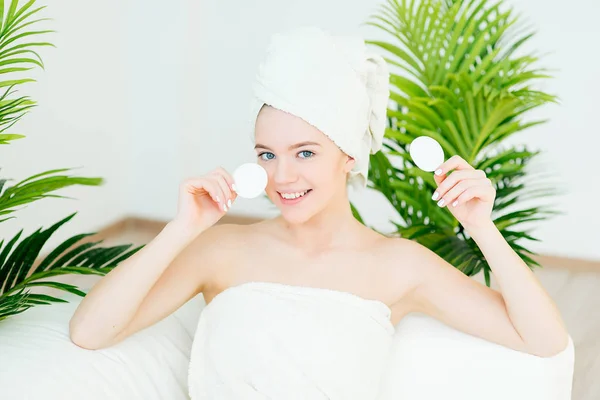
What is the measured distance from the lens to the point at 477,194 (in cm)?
164

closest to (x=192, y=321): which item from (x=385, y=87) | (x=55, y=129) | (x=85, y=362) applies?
(x=85, y=362)

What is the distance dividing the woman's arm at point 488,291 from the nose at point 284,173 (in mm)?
304

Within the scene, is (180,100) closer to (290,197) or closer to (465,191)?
(290,197)

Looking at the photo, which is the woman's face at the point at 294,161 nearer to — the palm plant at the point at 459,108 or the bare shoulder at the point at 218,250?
the bare shoulder at the point at 218,250

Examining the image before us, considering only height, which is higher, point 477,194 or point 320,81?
point 320,81

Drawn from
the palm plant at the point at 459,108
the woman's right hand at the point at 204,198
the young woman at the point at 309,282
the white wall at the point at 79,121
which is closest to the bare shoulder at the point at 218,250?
the young woman at the point at 309,282

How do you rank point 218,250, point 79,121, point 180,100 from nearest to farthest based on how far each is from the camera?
point 218,250
point 79,121
point 180,100

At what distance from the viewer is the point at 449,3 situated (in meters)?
2.52

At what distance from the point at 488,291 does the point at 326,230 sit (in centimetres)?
Answer: 39

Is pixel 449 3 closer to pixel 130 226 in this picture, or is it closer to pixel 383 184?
pixel 383 184

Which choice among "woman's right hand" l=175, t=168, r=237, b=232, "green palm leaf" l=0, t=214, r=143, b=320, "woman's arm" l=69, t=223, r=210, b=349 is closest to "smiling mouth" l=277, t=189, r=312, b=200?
"woman's right hand" l=175, t=168, r=237, b=232

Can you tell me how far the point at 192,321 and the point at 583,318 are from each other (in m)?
2.19

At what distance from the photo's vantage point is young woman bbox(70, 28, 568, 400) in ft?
5.57

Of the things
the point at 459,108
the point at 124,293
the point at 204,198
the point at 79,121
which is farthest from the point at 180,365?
the point at 79,121
